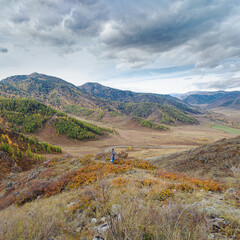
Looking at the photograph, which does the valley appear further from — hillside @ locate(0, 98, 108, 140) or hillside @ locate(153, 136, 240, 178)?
hillside @ locate(0, 98, 108, 140)

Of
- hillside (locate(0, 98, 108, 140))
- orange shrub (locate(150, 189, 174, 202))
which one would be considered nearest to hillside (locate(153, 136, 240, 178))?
orange shrub (locate(150, 189, 174, 202))

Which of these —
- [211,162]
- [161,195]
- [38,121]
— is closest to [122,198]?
[161,195]

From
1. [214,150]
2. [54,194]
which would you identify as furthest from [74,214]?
[214,150]

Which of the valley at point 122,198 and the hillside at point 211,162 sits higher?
the valley at point 122,198

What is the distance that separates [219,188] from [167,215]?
6.78 meters

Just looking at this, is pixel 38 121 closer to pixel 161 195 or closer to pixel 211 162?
pixel 211 162

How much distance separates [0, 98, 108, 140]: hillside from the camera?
287ft

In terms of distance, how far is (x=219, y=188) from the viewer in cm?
780

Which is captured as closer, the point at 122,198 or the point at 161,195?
the point at 122,198

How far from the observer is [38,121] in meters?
94.5

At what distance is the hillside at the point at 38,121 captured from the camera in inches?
3450

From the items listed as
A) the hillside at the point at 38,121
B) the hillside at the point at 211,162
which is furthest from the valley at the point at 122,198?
the hillside at the point at 38,121

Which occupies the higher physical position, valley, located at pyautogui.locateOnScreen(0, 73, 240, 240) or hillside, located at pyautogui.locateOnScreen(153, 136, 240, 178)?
valley, located at pyautogui.locateOnScreen(0, 73, 240, 240)

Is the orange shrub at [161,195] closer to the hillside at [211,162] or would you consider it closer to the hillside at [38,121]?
the hillside at [211,162]
